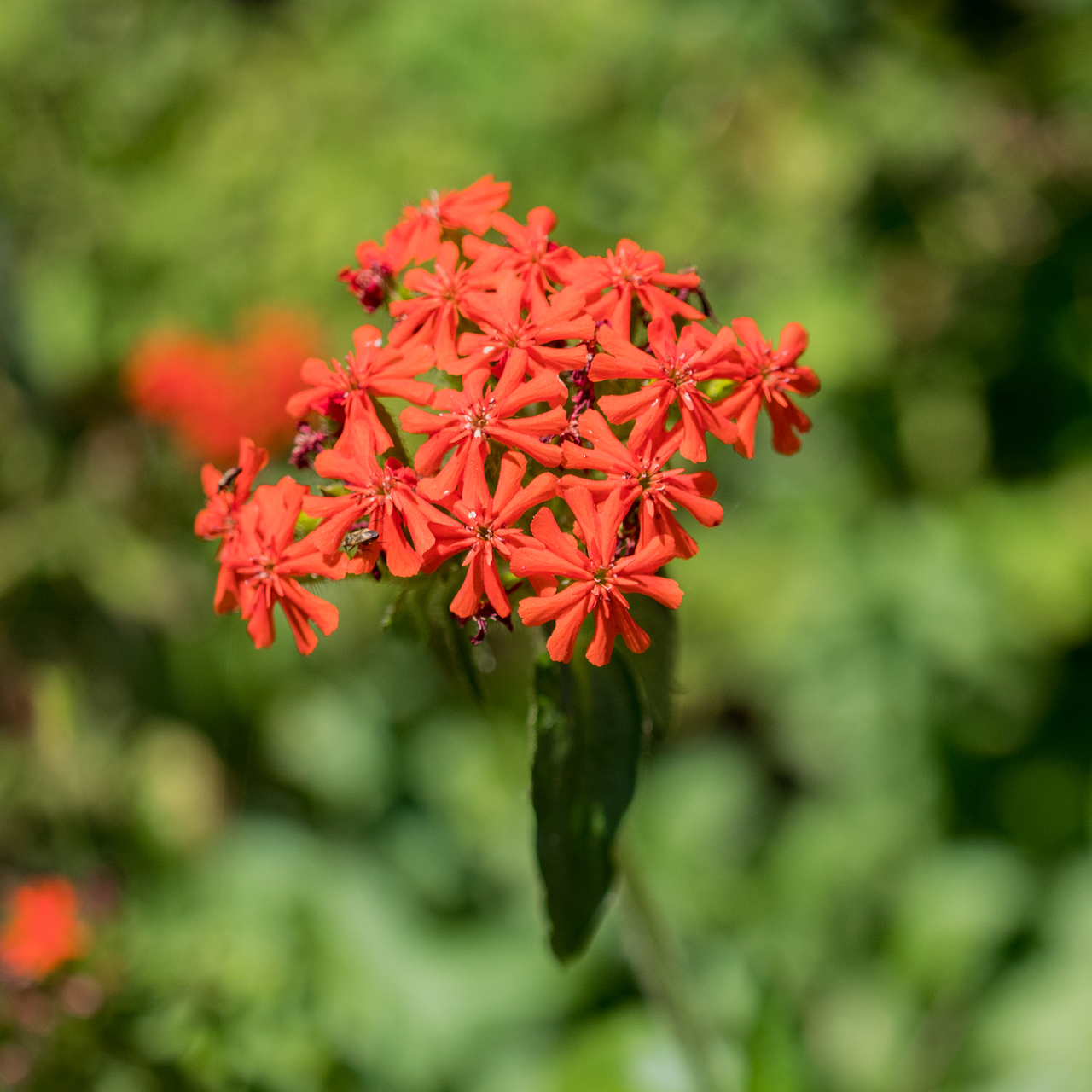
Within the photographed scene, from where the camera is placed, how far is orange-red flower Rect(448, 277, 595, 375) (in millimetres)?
1414

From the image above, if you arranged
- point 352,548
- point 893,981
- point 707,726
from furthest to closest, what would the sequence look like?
1. point 707,726
2. point 893,981
3. point 352,548

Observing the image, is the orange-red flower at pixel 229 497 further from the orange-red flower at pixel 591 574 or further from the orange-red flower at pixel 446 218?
the orange-red flower at pixel 591 574

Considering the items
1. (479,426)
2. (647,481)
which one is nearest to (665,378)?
(647,481)

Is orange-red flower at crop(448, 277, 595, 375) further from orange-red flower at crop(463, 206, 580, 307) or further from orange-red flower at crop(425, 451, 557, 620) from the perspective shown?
orange-red flower at crop(425, 451, 557, 620)

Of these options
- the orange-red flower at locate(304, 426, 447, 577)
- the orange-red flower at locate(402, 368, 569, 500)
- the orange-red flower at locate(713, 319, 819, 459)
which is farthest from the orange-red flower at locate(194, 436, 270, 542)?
the orange-red flower at locate(713, 319, 819, 459)

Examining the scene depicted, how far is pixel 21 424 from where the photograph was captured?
15.9 feet

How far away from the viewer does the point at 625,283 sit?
1.52 m

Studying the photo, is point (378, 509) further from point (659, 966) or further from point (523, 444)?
point (659, 966)

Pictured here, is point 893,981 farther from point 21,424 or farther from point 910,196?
point 21,424

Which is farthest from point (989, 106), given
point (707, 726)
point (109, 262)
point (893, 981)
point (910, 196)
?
point (109, 262)

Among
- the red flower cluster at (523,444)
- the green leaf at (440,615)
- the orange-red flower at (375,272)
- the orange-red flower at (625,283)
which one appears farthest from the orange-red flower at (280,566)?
the orange-red flower at (625,283)

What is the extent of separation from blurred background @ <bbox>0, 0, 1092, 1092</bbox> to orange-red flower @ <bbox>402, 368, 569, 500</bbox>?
144 centimetres

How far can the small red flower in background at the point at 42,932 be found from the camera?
7.75ft

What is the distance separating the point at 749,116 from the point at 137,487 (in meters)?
3.20
